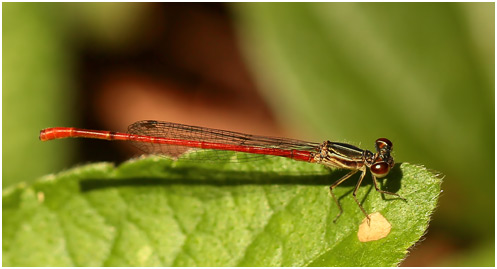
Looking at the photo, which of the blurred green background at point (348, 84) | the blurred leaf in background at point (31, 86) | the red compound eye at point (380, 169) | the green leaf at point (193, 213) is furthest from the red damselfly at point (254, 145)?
the blurred green background at point (348, 84)

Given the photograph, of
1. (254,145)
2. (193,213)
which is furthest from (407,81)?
(193,213)

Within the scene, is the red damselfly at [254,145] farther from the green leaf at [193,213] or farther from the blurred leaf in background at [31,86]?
the blurred leaf in background at [31,86]

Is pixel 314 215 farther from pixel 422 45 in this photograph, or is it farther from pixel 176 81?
pixel 176 81

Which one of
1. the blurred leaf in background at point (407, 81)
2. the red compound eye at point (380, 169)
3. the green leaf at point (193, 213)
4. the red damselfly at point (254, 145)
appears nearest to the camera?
the green leaf at point (193, 213)

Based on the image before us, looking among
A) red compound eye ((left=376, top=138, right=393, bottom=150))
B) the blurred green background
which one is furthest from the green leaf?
the blurred green background

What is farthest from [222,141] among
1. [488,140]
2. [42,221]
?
[488,140]
